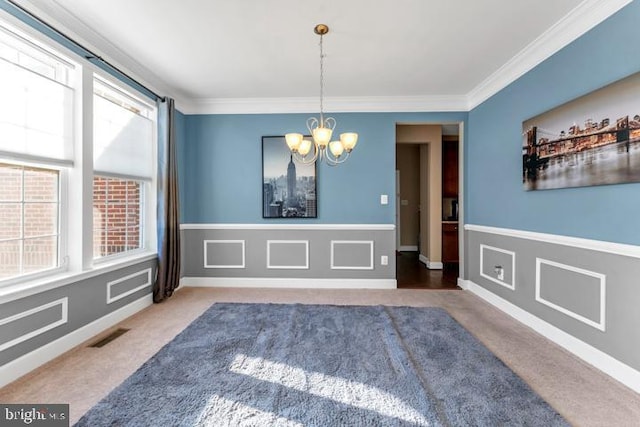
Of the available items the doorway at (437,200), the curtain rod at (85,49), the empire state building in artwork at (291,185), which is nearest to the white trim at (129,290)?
the empire state building in artwork at (291,185)

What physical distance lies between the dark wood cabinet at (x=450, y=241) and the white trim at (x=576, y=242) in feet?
6.52

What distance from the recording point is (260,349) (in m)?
2.28

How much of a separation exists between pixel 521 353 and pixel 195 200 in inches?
163

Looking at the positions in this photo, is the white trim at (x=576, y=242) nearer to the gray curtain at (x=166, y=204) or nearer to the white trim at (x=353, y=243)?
the white trim at (x=353, y=243)

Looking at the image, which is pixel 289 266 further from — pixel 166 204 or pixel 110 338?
pixel 110 338

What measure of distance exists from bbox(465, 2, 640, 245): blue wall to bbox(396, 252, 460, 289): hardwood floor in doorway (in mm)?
→ 1061

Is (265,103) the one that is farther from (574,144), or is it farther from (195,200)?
(574,144)

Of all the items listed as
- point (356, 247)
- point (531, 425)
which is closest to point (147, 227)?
point (356, 247)

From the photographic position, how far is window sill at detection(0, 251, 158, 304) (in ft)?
6.19

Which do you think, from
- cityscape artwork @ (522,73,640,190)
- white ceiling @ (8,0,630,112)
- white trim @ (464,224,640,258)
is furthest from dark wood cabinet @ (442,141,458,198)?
cityscape artwork @ (522,73,640,190)

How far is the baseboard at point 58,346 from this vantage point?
187 cm

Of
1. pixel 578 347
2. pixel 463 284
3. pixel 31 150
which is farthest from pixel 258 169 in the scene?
pixel 578 347
